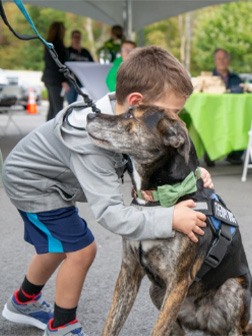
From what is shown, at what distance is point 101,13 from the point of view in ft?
45.1

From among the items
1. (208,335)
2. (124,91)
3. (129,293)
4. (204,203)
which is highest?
(124,91)

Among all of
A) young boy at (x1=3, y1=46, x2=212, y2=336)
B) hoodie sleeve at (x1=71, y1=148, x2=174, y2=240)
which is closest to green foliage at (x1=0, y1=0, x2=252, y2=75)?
young boy at (x1=3, y1=46, x2=212, y2=336)

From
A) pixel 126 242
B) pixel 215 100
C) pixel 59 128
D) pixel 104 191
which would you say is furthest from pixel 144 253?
pixel 215 100

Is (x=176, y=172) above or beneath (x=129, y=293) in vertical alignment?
above

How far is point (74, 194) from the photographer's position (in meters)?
3.13

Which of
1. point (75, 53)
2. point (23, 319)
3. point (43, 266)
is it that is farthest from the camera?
point (75, 53)

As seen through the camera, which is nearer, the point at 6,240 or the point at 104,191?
the point at 104,191

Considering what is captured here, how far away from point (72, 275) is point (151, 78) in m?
1.02

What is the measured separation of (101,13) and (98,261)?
974 centimetres

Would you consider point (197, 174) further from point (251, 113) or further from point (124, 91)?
point (251, 113)

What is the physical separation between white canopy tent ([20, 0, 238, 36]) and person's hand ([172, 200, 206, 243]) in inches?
426

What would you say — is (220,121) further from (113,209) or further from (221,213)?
(113,209)

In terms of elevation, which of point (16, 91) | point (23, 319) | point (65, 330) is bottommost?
point (16, 91)

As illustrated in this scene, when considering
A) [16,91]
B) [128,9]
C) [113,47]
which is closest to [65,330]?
[113,47]
